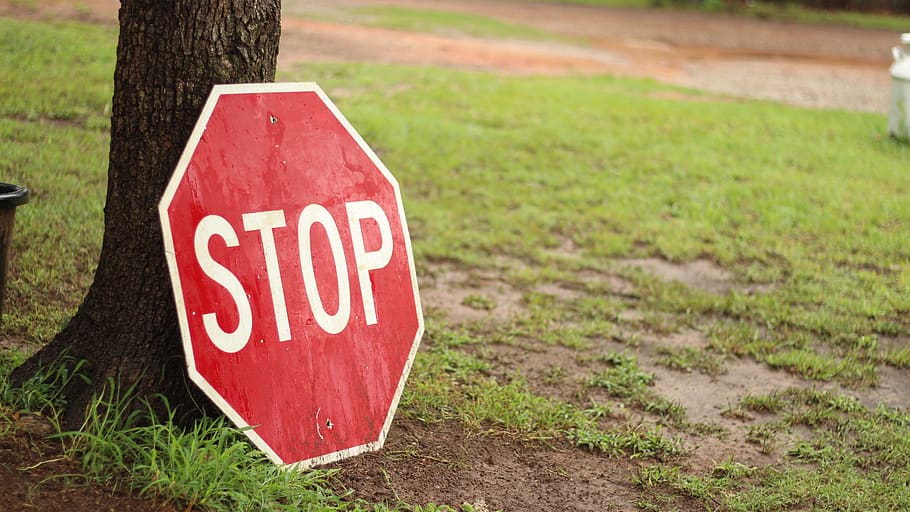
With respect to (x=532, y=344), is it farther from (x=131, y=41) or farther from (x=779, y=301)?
(x=131, y=41)

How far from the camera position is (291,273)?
10.3ft

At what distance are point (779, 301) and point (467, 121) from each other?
4798mm

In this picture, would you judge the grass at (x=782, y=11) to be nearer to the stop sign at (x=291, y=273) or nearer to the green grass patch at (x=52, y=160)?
the green grass patch at (x=52, y=160)

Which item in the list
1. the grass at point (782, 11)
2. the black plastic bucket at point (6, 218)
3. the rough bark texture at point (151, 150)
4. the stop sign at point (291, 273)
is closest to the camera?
the stop sign at point (291, 273)

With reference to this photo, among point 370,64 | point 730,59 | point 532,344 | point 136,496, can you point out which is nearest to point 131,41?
point 136,496

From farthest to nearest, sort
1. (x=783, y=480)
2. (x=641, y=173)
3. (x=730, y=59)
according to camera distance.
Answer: (x=730, y=59) → (x=641, y=173) → (x=783, y=480)

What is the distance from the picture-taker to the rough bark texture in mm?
3102

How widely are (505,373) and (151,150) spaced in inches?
82.6

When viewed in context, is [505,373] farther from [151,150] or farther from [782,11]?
[782,11]

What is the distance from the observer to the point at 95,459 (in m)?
2.86

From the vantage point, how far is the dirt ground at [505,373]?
2998 millimetres

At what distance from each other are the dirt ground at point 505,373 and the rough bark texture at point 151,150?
39 cm

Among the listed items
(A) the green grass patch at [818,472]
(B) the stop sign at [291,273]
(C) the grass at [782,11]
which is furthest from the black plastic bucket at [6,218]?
(C) the grass at [782,11]

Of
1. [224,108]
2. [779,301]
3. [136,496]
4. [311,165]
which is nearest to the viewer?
[136,496]
